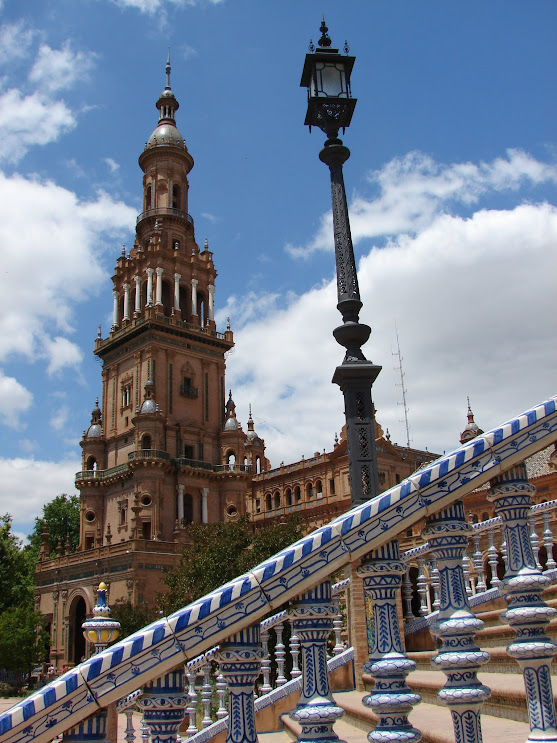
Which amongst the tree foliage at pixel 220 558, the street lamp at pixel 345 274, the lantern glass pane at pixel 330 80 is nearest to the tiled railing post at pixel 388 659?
the street lamp at pixel 345 274

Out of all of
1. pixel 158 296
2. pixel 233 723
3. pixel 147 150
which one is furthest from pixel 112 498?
pixel 233 723

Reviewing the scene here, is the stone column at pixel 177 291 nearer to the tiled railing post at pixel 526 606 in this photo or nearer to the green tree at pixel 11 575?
the green tree at pixel 11 575

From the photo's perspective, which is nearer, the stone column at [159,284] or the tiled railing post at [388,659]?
the tiled railing post at [388,659]

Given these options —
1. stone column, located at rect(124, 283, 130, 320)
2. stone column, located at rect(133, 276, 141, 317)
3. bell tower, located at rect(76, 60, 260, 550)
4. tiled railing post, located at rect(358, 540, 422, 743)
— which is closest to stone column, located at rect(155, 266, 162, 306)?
bell tower, located at rect(76, 60, 260, 550)

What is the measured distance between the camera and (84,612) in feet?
150

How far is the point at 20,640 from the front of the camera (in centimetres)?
4000

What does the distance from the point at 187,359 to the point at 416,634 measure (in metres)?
44.4

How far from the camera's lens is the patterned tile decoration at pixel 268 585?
2.78 m

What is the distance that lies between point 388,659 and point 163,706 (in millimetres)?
990

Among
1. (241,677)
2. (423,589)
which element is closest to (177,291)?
(423,589)

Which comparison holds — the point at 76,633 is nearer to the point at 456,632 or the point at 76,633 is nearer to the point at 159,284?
the point at 159,284

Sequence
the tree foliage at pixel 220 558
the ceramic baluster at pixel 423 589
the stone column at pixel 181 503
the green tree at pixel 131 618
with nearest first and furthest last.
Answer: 1. the ceramic baluster at pixel 423 589
2. the tree foliage at pixel 220 558
3. the green tree at pixel 131 618
4. the stone column at pixel 181 503

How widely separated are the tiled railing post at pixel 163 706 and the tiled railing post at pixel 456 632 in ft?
3.73

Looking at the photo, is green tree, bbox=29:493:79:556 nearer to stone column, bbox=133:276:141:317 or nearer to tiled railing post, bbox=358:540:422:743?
stone column, bbox=133:276:141:317
